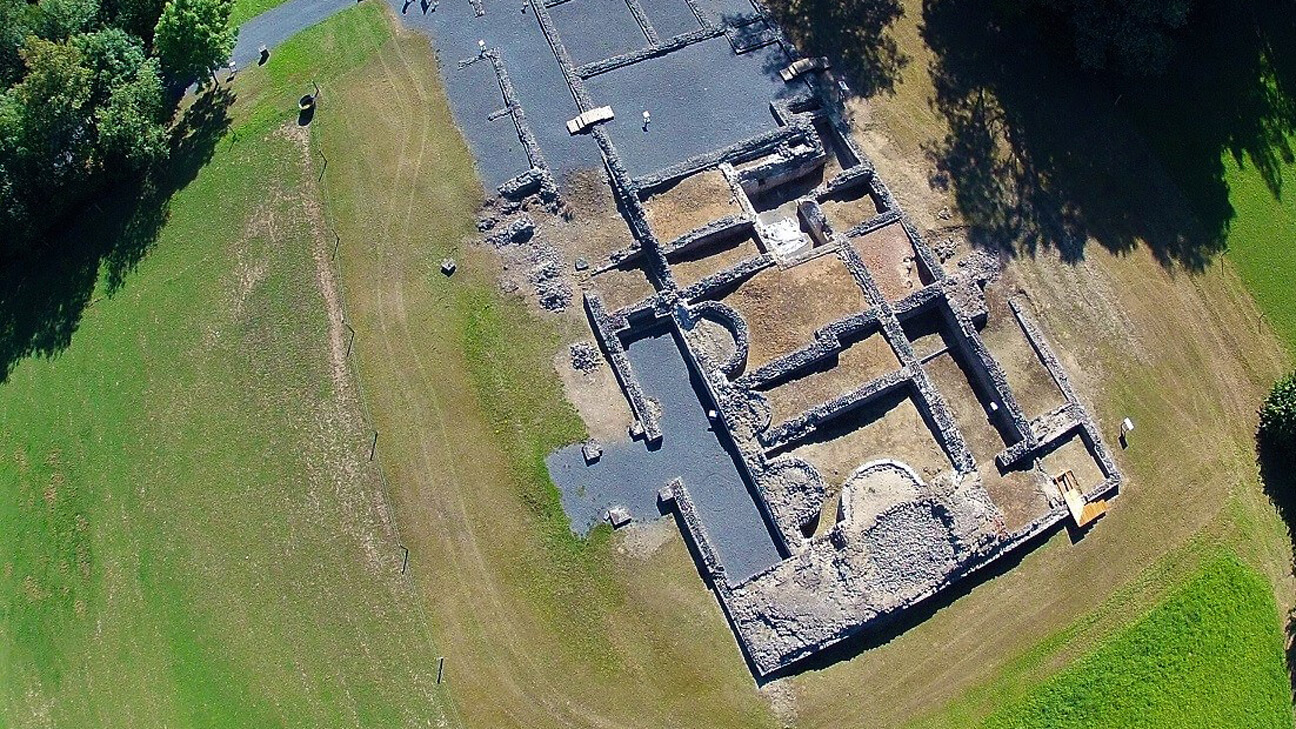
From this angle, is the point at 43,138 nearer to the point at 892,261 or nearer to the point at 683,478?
the point at 683,478

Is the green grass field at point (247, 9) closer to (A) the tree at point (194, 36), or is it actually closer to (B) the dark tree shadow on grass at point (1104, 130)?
(A) the tree at point (194, 36)

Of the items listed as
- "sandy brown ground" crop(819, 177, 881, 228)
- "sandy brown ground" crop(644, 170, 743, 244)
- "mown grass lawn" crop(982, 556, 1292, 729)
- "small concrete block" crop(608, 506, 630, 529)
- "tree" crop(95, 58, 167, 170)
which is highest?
"tree" crop(95, 58, 167, 170)

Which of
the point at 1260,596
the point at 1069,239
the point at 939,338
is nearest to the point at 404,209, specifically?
the point at 939,338

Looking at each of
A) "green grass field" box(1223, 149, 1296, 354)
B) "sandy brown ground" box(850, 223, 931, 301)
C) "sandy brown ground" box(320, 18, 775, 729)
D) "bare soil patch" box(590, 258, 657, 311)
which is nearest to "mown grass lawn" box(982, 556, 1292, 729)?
"sandy brown ground" box(320, 18, 775, 729)

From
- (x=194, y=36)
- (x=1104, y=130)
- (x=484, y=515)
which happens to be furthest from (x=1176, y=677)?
(x=194, y=36)

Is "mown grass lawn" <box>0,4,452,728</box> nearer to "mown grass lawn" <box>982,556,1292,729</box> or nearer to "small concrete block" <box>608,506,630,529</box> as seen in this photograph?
"small concrete block" <box>608,506,630,529</box>

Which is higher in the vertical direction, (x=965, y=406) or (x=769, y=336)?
(x=769, y=336)

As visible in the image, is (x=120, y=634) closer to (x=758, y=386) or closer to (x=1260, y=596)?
(x=758, y=386)
